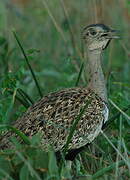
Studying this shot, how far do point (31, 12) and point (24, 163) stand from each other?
5851 mm

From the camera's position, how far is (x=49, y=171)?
3.63 metres

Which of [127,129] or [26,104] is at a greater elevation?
[26,104]

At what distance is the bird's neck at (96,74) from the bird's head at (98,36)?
51 millimetres

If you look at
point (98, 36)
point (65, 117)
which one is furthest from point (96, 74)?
point (65, 117)

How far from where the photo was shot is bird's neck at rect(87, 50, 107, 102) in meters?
4.87

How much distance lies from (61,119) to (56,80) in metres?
Result: 2.71

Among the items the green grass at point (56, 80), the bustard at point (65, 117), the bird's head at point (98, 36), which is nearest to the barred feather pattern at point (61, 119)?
the bustard at point (65, 117)

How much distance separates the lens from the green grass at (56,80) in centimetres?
377

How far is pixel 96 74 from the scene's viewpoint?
4.98 metres

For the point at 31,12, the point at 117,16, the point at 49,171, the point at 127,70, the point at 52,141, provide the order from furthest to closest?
the point at 31,12 → the point at 117,16 → the point at 127,70 → the point at 52,141 → the point at 49,171

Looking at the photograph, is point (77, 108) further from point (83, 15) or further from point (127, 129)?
point (83, 15)

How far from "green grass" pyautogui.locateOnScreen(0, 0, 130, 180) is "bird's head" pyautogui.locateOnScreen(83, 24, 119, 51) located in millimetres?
235

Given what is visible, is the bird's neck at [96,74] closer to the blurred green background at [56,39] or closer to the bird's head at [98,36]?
the bird's head at [98,36]

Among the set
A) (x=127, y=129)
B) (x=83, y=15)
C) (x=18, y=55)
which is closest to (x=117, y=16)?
(x=83, y=15)
